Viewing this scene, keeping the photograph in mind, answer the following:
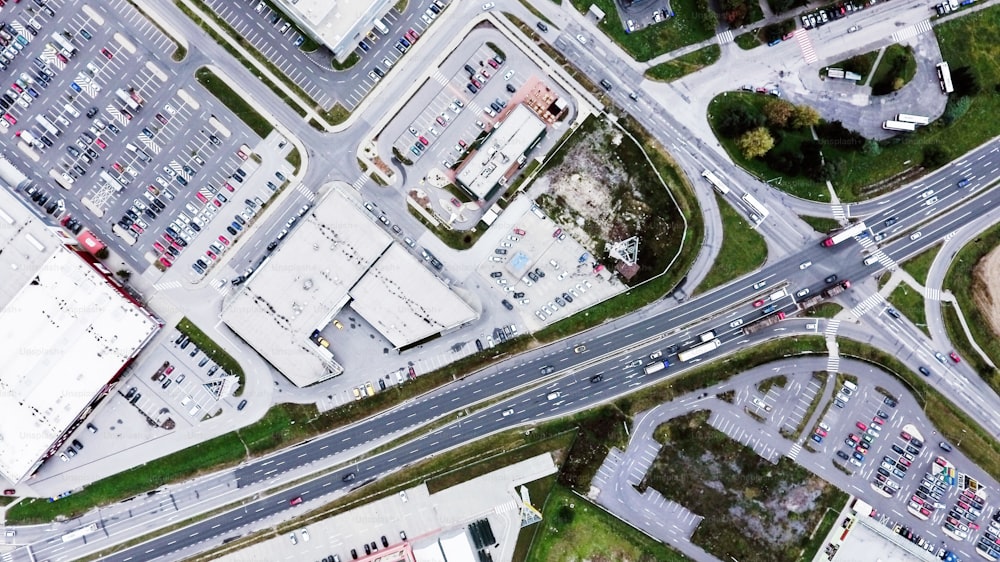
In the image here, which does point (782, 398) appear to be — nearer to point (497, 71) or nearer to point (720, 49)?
point (720, 49)

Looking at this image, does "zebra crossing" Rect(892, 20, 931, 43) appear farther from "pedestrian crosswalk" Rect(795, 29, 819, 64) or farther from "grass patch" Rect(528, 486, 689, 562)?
"grass patch" Rect(528, 486, 689, 562)

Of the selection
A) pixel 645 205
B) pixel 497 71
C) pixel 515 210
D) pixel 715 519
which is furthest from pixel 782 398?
pixel 497 71

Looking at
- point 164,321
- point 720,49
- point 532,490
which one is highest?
point 720,49

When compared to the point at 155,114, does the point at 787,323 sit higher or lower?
higher

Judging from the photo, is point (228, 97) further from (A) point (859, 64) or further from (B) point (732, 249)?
(A) point (859, 64)

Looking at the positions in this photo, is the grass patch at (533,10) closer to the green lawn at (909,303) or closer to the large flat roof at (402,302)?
the large flat roof at (402,302)

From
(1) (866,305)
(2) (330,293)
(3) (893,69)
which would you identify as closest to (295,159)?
(2) (330,293)
